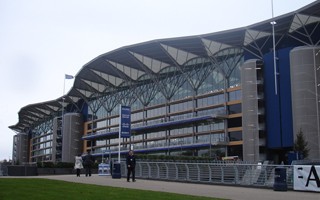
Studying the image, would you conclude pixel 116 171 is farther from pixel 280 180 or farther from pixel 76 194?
pixel 76 194

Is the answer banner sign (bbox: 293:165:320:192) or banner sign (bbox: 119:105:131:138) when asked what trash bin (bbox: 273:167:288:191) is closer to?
banner sign (bbox: 293:165:320:192)

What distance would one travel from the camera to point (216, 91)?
3273 inches

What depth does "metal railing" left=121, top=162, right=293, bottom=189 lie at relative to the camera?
23250 millimetres

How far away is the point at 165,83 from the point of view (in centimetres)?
9481

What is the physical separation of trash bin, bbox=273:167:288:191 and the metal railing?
52 centimetres

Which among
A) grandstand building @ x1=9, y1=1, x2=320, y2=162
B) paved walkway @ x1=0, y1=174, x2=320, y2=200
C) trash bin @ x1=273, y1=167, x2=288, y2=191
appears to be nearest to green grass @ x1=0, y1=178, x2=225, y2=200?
paved walkway @ x1=0, y1=174, x2=320, y2=200

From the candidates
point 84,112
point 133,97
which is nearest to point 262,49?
point 133,97

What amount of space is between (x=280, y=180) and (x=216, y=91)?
62.3 meters

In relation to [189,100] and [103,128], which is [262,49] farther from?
[103,128]

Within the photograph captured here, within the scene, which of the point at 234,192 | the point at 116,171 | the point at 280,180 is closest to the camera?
the point at 234,192

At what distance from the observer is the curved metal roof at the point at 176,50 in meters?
66.2

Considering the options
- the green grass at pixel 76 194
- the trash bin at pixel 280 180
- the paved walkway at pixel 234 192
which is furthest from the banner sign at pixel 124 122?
the green grass at pixel 76 194

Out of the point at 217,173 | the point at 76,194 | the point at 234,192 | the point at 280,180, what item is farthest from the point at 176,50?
the point at 76,194

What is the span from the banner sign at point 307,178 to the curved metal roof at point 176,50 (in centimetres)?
4225
